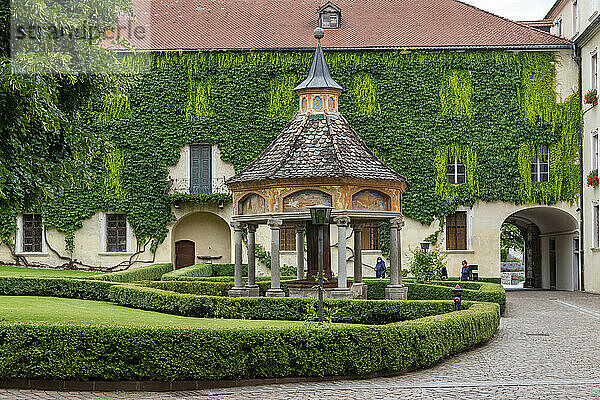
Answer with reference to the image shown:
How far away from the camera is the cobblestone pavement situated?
34.8ft

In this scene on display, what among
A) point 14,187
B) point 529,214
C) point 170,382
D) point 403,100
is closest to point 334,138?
point 14,187

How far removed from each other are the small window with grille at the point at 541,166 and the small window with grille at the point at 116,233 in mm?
18946

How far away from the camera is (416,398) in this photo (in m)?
10.4

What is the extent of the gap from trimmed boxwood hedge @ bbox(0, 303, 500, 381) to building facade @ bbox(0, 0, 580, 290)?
2351 centimetres

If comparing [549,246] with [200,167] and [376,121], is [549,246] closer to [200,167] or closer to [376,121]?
[376,121]

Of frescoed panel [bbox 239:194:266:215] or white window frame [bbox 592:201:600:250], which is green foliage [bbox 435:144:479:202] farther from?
frescoed panel [bbox 239:194:266:215]

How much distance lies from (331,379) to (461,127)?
85.6ft

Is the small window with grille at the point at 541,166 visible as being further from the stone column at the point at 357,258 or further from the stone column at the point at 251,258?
the stone column at the point at 251,258

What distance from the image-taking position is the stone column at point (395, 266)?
70.2 feet

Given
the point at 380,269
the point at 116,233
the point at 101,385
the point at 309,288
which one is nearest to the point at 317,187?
the point at 309,288

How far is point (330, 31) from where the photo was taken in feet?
125

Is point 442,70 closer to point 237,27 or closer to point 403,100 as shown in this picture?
point 403,100

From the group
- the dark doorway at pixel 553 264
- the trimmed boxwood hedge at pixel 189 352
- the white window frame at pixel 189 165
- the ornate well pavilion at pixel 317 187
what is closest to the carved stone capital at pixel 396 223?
the ornate well pavilion at pixel 317 187

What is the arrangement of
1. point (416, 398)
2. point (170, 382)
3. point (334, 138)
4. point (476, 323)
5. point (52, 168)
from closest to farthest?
point (416, 398) < point (170, 382) < point (52, 168) < point (476, 323) < point (334, 138)
